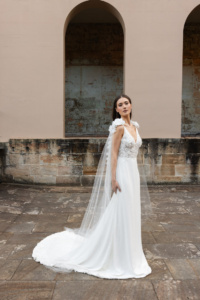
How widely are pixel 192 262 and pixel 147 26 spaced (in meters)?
5.82

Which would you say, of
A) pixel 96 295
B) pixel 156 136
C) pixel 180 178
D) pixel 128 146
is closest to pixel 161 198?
pixel 180 178

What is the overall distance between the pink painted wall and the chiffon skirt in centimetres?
440

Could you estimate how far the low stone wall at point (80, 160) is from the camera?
715cm

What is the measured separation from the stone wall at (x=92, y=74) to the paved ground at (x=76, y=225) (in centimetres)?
519

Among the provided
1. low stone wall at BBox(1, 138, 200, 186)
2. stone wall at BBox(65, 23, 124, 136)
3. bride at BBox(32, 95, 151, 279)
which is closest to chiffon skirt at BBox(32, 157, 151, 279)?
bride at BBox(32, 95, 151, 279)

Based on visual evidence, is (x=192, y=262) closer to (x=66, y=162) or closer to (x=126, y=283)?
(x=126, y=283)

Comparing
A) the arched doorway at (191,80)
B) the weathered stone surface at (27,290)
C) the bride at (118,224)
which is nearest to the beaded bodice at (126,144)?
the bride at (118,224)

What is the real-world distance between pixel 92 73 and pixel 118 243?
9162mm

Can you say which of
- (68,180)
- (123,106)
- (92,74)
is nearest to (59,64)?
(68,180)

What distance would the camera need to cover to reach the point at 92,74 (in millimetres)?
11398

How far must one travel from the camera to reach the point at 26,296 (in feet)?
8.52

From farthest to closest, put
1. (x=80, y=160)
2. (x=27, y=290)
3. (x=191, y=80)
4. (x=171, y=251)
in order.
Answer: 1. (x=191, y=80)
2. (x=80, y=160)
3. (x=171, y=251)
4. (x=27, y=290)

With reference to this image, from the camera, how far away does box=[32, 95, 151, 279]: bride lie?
3.05 m

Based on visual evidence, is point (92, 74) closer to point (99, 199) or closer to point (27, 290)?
point (99, 199)
